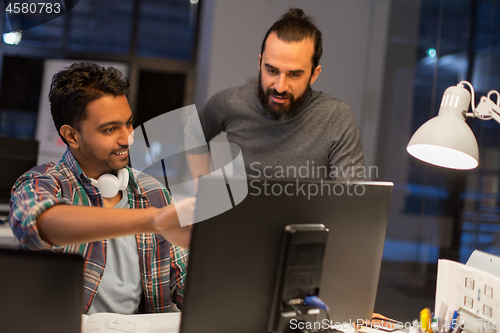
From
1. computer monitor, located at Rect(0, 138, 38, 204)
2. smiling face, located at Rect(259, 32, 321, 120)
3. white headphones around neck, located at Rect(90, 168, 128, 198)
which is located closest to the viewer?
white headphones around neck, located at Rect(90, 168, 128, 198)

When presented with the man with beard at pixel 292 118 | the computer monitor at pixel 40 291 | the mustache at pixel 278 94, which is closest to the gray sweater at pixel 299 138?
the man with beard at pixel 292 118

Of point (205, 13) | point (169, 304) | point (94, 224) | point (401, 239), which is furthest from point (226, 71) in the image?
point (94, 224)

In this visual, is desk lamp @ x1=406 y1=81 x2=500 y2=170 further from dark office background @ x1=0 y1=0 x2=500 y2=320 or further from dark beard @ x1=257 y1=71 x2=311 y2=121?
dark office background @ x1=0 y1=0 x2=500 y2=320

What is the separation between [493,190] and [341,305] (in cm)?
299

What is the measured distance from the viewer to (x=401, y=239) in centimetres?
397

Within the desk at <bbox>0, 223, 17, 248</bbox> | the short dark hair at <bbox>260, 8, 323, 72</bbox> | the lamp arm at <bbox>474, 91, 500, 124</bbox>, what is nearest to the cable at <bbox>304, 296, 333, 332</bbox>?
the lamp arm at <bbox>474, 91, 500, 124</bbox>

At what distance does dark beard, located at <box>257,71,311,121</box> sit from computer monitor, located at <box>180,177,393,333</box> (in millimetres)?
828

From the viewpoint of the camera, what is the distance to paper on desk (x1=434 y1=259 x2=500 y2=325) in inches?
38.6

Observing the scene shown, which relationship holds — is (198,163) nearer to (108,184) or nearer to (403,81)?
(108,184)

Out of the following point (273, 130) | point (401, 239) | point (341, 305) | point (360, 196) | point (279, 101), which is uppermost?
point (279, 101)

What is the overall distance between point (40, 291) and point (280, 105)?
3.74 feet

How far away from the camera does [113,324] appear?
3.39 feet

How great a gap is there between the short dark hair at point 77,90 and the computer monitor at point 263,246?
2.60 ft

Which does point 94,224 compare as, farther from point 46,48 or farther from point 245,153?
point 46,48
